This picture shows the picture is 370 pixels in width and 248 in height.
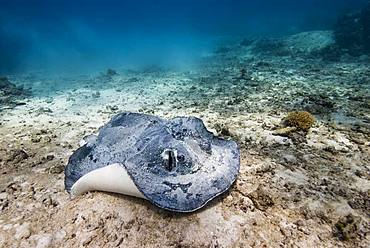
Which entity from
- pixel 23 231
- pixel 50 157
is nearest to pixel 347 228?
pixel 23 231

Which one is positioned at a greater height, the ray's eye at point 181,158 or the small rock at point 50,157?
the ray's eye at point 181,158

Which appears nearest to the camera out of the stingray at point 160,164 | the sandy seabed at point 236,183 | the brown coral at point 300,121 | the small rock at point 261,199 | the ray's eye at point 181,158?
the stingray at point 160,164

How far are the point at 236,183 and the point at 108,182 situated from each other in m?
1.75

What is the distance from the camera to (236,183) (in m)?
3.88

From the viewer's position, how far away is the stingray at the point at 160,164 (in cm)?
292

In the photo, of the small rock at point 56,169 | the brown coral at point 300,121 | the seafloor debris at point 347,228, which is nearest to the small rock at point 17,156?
the small rock at point 56,169

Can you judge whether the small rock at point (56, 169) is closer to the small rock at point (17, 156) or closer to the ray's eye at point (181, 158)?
the small rock at point (17, 156)

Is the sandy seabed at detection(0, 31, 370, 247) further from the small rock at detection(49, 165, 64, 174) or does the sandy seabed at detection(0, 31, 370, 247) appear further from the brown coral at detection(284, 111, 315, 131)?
the brown coral at detection(284, 111, 315, 131)

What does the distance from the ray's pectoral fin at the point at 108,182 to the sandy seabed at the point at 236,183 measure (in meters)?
0.15

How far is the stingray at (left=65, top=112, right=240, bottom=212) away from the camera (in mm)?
2918

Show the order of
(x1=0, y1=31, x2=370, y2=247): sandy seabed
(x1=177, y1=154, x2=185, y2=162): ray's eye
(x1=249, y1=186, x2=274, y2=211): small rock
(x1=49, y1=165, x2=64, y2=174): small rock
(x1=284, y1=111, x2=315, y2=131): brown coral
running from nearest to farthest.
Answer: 1. (x1=0, y1=31, x2=370, y2=247): sandy seabed
2. (x1=177, y1=154, x2=185, y2=162): ray's eye
3. (x1=249, y1=186, x2=274, y2=211): small rock
4. (x1=49, y1=165, x2=64, y2=174): small rock
5. (x1=284, y1=111, x2=315, y2=131): brown coral

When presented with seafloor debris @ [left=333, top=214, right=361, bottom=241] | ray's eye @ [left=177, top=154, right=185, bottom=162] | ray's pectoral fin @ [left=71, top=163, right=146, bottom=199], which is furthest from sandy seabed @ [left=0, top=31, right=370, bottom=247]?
ray's eye @ [left=177, top=154, right=185, bottom=162]

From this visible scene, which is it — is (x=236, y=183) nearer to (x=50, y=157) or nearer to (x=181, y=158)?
(x=181, y=158)

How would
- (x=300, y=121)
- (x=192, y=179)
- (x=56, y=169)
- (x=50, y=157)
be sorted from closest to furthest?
(x=192, y=179)
(x=56, y=169)
(x=50, y=157)
(x=300, y=121)
